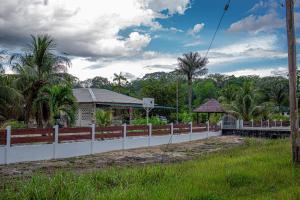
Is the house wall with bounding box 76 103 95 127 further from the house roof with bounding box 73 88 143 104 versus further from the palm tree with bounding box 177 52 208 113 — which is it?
the palm tree with bounding box 177 52 208 113

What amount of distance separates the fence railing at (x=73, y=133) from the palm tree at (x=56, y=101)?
11.7 feet

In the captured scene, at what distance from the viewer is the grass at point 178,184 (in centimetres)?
753

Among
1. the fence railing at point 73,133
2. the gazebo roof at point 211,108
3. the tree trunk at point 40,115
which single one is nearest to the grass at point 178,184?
the fence railing at point 73,133

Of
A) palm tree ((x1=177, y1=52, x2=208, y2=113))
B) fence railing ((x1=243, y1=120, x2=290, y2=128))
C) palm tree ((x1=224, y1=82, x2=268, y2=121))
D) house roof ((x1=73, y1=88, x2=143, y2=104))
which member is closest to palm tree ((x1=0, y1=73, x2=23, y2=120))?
house roof ((x1=73, y1=88, x2=143, y2=104))

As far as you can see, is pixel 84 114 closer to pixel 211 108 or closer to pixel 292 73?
pixel 211 108

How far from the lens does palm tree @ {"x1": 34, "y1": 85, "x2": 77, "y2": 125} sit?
21.3m

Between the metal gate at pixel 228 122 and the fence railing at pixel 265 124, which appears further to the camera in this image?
the fence railing at pixel 265 124

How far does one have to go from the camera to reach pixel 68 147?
1677 cm

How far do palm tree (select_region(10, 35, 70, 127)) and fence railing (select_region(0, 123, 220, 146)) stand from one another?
5.18 metres

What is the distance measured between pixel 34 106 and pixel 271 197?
55.1 ft

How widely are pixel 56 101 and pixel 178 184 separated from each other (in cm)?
1400

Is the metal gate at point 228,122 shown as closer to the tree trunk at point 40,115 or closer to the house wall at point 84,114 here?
the house wall at point 84,114

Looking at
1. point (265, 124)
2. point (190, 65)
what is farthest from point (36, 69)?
point (190, 65)

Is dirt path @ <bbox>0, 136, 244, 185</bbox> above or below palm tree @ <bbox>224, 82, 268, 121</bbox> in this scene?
below
